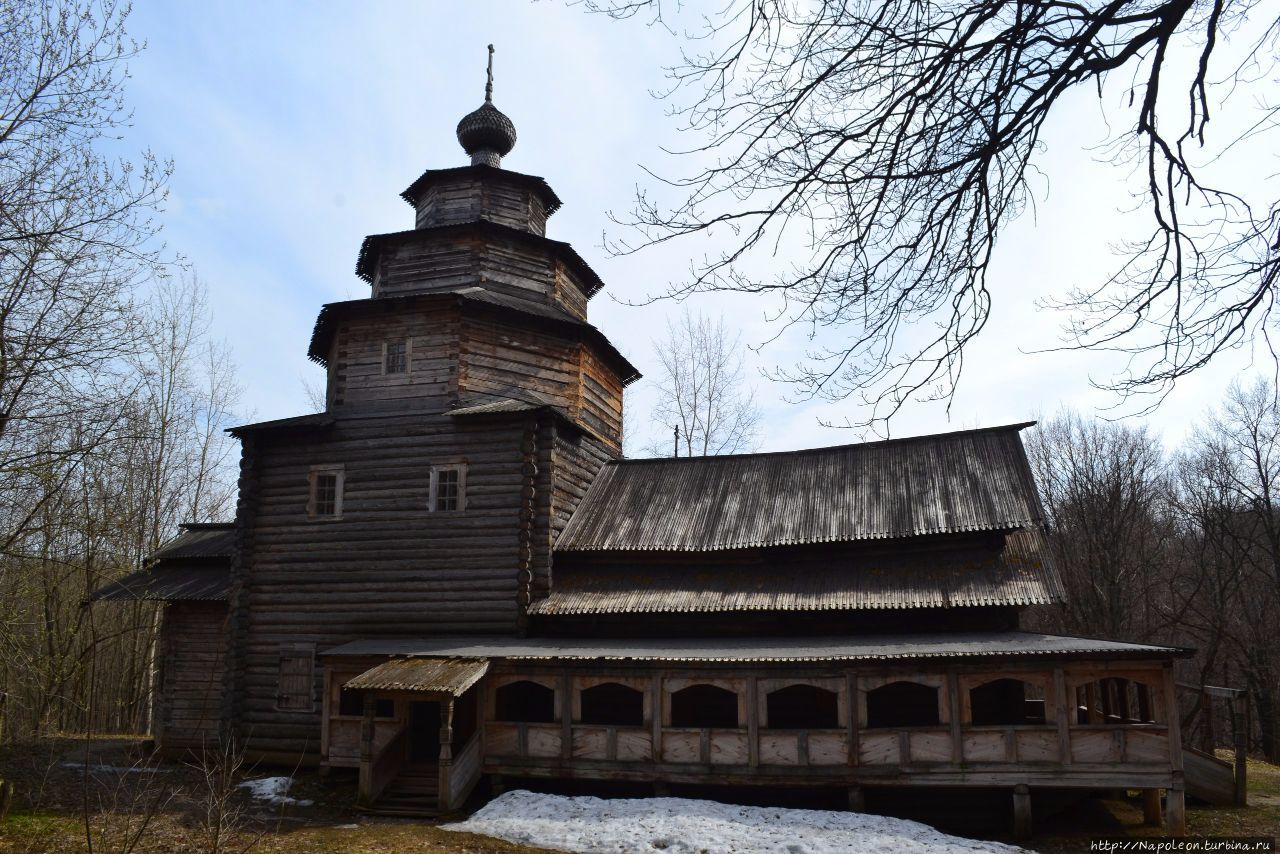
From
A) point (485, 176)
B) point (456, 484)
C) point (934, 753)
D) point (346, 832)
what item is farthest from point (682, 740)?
point (485, 176)

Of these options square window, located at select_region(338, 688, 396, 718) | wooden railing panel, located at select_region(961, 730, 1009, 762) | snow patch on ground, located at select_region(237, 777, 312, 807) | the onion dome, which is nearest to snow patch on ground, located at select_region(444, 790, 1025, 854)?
wooden railing panel, located at select_region(961, 730, 1009, 762)

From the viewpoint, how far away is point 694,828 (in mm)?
13289

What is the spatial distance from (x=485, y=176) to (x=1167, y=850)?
2153cm

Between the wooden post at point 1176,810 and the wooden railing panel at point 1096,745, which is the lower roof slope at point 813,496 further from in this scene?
the wooden post at point 1176,810

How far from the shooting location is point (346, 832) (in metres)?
13.5

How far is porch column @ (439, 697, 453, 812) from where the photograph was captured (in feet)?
49.2

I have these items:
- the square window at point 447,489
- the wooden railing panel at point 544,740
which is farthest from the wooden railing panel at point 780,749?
the square window at point 447,489

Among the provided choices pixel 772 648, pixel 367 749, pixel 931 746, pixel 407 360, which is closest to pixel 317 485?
pixel 407 360

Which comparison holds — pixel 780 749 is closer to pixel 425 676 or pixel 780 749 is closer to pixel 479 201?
pixel 425 676

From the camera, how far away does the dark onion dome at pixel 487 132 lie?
81.4 feet

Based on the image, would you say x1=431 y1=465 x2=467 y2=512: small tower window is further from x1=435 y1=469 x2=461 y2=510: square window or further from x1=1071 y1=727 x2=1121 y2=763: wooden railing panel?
x1=1071 y1=727 x2=1121 y2=763: wooden railing panel

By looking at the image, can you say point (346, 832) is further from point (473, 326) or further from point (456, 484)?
point (473, 326)

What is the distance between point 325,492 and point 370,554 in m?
2.17

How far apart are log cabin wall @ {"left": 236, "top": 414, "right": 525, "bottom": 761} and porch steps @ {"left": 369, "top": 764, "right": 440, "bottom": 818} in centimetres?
309
